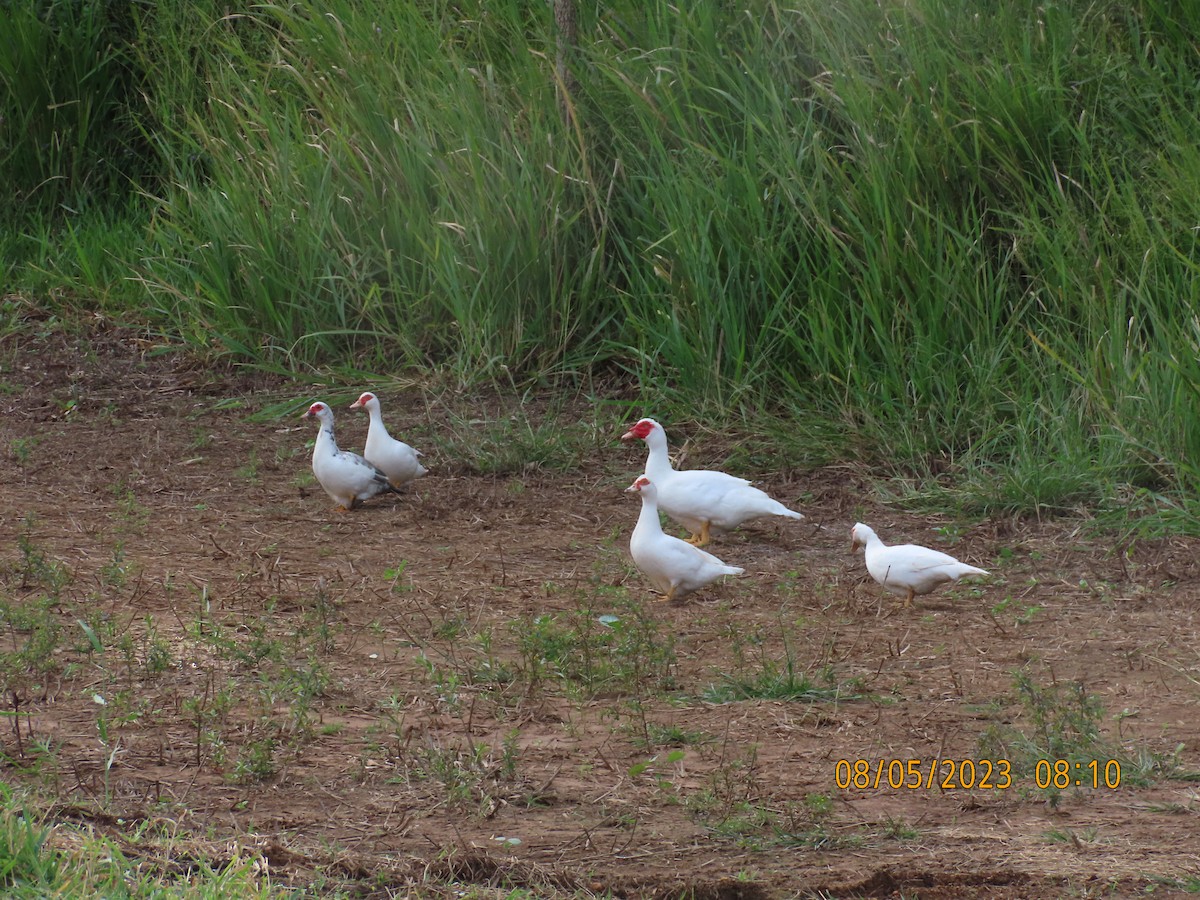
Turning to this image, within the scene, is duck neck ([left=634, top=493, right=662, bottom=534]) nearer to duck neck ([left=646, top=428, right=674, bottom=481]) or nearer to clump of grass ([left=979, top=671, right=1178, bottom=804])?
duck neck ([left=646, top=428, right=674, bottom=481])

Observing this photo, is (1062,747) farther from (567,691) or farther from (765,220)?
(765,220)

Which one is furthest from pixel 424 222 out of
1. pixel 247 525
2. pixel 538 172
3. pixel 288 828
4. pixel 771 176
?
pixel 288 828

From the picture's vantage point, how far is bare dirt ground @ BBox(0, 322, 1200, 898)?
3.56 metres

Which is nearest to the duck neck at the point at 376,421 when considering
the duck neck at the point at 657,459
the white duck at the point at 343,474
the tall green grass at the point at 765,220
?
the white duck at the point at 343,474

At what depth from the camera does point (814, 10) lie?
27.2 feet

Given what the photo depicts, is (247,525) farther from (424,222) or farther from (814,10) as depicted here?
(814,10)

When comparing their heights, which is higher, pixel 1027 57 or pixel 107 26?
pixel 1027 57

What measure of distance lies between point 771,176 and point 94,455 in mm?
3637

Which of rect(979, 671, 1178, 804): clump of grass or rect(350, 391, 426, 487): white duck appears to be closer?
rect(979, 671, 1178, 804): clump of grass

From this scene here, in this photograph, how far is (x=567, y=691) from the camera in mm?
4652

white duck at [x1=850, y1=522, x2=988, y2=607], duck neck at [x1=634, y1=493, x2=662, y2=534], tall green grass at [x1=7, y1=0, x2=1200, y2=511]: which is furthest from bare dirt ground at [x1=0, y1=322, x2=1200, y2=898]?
tall green grass at [x1=7, y1=0, x2=1200, y2=511]
